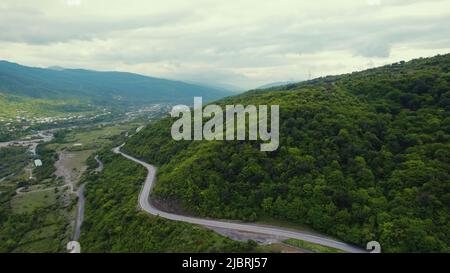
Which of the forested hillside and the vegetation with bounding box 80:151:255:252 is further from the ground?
the forested hillside

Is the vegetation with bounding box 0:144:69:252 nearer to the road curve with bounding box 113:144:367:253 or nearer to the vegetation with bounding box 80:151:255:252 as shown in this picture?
the vegetation with bounding box 80:151:255:252

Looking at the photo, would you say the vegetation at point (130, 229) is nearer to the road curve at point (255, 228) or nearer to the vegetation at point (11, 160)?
the road curve at point (255, 228)

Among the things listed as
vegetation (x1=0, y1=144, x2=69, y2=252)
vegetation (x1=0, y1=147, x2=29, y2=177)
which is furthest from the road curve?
vegetation (x1=0, y1=147, x2=29, y2=177)

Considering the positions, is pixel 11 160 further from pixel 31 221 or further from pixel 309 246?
pixel 309 246

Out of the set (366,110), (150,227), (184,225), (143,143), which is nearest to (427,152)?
(366,110)

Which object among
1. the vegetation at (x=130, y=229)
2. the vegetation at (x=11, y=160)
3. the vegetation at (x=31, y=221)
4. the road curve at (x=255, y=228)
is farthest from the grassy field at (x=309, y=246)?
the vegetation at (x=11, y=160)

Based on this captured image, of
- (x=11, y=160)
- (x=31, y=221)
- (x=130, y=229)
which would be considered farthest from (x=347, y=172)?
(x=11, y=160)
